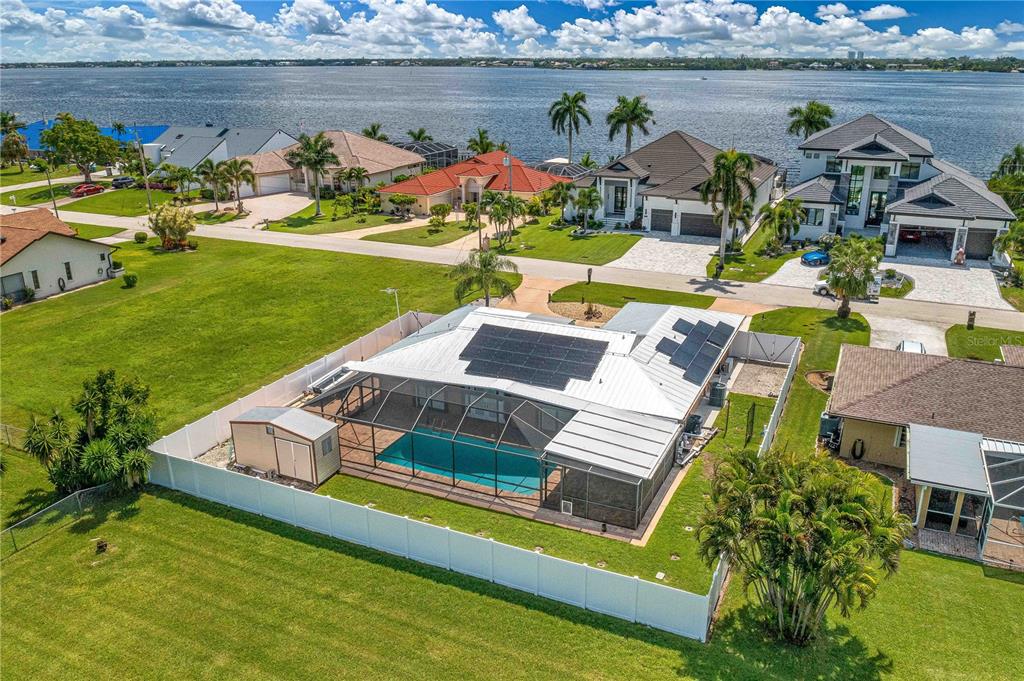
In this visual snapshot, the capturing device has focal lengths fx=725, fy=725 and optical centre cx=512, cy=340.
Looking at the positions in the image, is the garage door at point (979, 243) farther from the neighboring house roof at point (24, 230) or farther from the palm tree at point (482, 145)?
the neighboring house roof at point (24, 230)

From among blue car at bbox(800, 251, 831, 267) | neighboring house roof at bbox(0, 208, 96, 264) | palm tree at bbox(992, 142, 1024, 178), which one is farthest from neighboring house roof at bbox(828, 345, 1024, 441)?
palm tree at bbox(992, 142, 1024, 178)

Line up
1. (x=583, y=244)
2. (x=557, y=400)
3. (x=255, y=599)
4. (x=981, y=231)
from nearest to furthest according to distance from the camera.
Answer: (x=255, y=599), (x=557, y=400), (x=981, y=231), (x=583, y=244)

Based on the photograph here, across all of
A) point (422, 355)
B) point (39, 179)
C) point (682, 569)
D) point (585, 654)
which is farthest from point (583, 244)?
point (39, 179)

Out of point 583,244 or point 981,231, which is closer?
point 981,231

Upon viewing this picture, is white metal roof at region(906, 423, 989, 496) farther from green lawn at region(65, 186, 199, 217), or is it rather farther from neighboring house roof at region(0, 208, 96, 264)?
green lawn at region(65, 186, 199, 217)

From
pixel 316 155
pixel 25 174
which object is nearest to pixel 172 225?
pixel 316 155

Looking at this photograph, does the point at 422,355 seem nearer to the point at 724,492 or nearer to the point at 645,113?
the point at 724,492
